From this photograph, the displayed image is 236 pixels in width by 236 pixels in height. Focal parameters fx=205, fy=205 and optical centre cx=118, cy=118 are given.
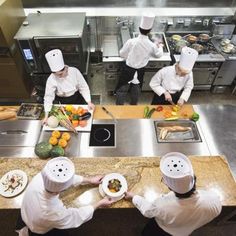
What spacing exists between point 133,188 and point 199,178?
0.51 m

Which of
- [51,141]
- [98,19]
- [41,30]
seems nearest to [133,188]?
[51,141]

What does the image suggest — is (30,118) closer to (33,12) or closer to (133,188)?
(133,188)

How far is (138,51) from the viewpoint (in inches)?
95.3

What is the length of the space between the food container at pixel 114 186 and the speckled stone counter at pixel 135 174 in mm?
55

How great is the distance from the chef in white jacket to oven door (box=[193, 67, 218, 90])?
2209 millimetres

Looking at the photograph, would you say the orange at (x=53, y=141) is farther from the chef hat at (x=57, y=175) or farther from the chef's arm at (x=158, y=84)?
the chef's arm at (x=158, y=84)

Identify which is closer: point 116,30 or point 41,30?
point 41,30

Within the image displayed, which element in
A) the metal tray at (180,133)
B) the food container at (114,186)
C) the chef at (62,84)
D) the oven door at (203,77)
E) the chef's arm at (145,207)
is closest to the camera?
the chef's arm at (145,207)

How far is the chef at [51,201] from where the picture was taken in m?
1.13

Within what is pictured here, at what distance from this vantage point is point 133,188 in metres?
1.49

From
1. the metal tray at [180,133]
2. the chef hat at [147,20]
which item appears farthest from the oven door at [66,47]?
the metal tray at [180,133]


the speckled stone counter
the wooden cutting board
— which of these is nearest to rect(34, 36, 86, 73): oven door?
the wooden cutting board

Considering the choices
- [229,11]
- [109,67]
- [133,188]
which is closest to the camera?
[133,188]

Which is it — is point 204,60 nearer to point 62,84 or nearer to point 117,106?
point 117,106
